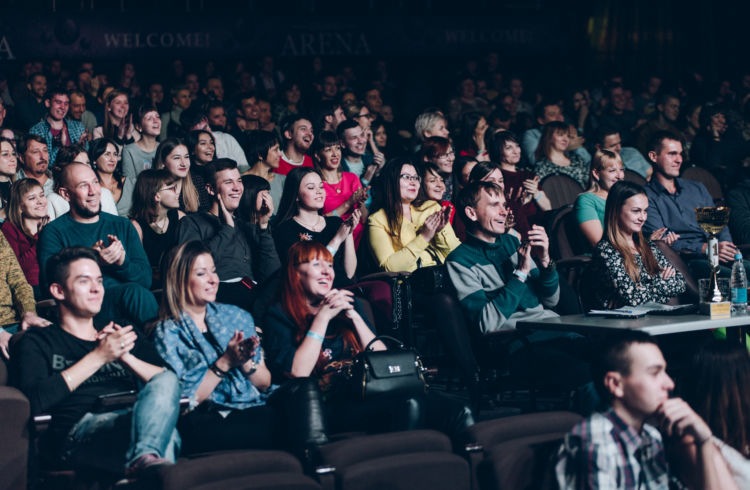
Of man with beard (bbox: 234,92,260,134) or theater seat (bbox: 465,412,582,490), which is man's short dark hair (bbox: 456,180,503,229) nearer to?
theater seat (bbox: 465,412,582,490)

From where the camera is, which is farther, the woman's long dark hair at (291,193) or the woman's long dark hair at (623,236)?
the woman's long dark hair at (291,193)

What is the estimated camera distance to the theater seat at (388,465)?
2.52 metres

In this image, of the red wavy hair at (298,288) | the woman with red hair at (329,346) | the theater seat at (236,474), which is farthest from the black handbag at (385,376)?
the theater seat at (236,474)

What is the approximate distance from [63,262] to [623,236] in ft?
8.40

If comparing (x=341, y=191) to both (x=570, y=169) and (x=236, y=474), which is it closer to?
(x=570, y=169)

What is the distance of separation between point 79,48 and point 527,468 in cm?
836

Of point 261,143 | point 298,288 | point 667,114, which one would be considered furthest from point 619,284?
point 667,114

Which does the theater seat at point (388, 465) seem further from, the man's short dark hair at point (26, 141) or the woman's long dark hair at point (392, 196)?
the man's short dark hair at point (26, 141)

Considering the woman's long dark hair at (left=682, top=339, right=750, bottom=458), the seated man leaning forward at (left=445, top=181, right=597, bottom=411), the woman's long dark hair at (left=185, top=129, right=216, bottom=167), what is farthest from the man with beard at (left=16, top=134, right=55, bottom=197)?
the woman's long dark hair at (left=682, top=339, right=750, bottom=458)

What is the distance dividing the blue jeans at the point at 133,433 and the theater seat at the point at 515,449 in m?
0.94

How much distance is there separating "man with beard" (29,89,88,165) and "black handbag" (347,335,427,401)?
4186 mm

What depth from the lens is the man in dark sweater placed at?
15.2ft

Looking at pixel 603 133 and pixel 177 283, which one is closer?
pixel 177 283

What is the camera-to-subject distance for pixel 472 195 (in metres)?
4.26
